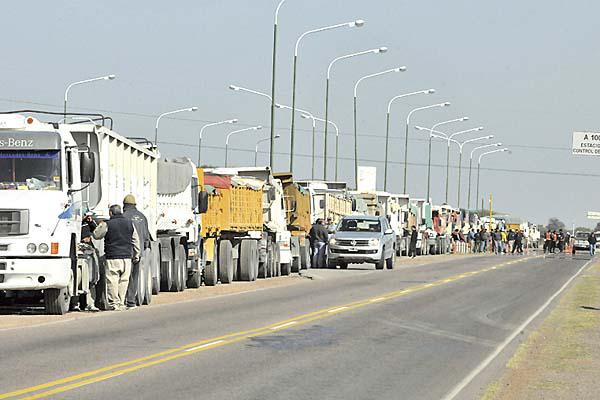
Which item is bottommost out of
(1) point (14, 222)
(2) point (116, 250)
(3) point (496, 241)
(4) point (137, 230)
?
(3) point (496, 241)

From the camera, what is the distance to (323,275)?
44.9 metres

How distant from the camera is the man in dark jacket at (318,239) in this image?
171ft

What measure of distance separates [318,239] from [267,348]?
34.8 meters

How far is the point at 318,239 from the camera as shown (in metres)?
52.1

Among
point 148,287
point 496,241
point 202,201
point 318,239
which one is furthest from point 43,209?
point 496,241

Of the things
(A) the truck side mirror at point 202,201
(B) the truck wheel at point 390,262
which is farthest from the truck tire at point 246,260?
(B) the truck wheel at point 390,262

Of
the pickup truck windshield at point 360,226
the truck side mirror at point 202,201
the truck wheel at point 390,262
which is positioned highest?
the truck side mirror at point 202,201

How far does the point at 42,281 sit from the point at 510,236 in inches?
3068

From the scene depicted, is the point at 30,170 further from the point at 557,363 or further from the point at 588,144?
the point at 588,144

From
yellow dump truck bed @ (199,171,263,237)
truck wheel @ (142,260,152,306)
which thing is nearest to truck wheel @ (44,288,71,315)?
truck wheel @ (142,260,152,306)

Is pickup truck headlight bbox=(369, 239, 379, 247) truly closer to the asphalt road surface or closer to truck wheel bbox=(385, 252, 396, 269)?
truck wheel bbox=(385, 252, 396, 269)

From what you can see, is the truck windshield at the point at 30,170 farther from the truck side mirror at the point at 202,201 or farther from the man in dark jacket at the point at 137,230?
the truck side mirror at the point at 202,201

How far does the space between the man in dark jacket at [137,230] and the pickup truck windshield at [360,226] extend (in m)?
26.1

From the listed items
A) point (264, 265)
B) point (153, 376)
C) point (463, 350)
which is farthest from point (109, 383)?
point (264, 265)
